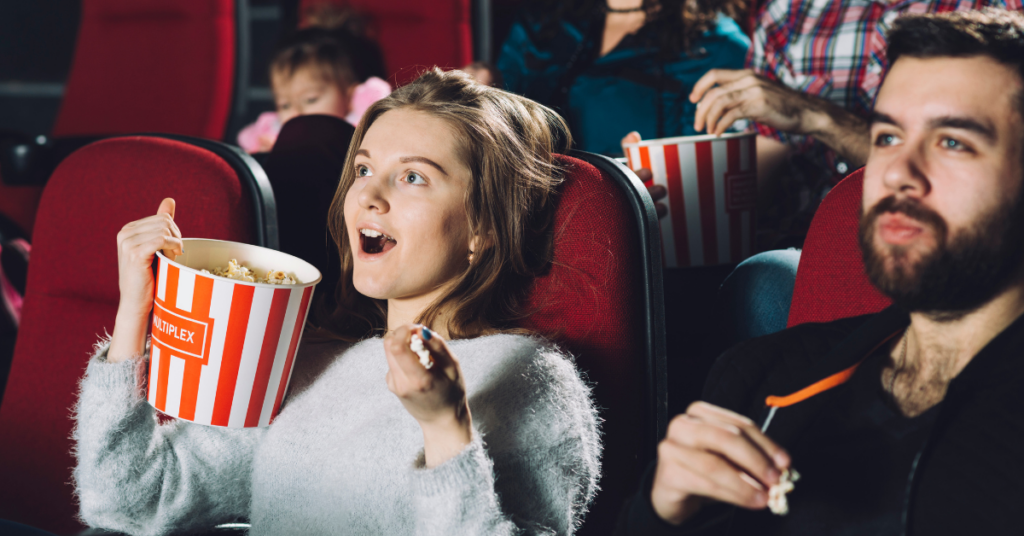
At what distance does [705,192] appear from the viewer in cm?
112

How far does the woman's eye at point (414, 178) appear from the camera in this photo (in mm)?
970

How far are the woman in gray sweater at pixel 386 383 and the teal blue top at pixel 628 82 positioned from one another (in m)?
0.63

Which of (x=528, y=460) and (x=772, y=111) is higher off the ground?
(x=772, y=111)

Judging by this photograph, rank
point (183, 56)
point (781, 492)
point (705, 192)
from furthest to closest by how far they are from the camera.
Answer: point (183, 56)
point (705, 192)
point (781, 492)

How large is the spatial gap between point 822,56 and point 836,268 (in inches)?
32.9

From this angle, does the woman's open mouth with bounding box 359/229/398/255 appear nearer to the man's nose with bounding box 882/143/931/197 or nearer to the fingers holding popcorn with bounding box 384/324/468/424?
the fingers holding popcorn with bounding box 384/324/468/424

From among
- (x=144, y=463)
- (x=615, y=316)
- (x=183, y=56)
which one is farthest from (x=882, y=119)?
(x=183, y=56)

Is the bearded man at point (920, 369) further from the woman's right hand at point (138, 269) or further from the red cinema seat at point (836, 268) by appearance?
the woman's right hand at point (138, 269)

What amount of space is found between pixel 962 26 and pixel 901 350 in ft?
0.93

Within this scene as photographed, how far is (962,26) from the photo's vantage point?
0.62 metres

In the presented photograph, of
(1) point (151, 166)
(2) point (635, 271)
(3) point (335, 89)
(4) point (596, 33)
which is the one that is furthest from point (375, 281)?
(3) point (335, 89)

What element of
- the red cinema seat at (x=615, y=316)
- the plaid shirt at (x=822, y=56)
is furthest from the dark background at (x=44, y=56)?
the red cinema seat at (x=615, y=316)

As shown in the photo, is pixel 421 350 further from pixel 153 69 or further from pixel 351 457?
pixel 153 69

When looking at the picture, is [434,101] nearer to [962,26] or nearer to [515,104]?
[515,104]
